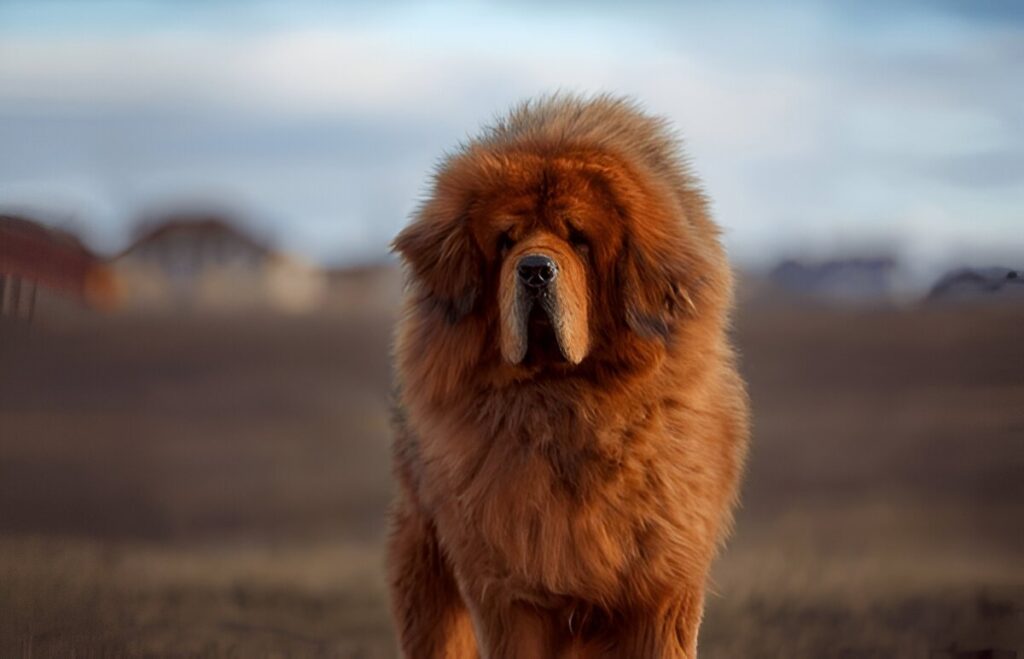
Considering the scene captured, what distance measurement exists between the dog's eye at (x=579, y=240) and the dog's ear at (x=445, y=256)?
0.24 metres

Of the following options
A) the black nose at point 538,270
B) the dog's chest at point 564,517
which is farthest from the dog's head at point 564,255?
the dog's chest at point 564,517

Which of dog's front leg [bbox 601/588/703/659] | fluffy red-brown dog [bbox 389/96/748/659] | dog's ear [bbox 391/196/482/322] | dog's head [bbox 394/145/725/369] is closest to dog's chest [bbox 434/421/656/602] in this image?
fluffy red-brown dog [bbox 389/96/748/659]

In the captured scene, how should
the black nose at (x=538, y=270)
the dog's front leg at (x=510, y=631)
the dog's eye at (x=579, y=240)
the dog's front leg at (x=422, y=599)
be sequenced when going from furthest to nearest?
the dog's front leg at (x=422, y=599)
the dog's front leg at (x=510, y=631)
the dog's eye at (x=579, y=240)
the black nose at (x=538, y=270)

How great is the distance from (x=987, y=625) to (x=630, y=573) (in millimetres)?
2254

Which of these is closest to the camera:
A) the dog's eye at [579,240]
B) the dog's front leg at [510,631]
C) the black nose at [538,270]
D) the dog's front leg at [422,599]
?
the black nose at [538,270]

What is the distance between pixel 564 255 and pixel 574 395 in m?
0.37

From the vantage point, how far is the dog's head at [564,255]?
314cm

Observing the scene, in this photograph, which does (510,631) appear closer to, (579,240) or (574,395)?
(574,395)

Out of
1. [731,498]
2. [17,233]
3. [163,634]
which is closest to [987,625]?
[731,498]

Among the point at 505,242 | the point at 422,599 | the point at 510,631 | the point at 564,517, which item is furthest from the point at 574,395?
the point at 422,599

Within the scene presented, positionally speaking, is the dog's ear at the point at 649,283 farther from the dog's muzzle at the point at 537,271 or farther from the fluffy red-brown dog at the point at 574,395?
the dog's muzzle at the point at 537,271

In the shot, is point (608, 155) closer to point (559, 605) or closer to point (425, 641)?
point (559, 605)

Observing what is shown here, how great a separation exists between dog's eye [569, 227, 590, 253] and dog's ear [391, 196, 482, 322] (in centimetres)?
24

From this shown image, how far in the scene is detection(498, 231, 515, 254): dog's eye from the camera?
10.6 feet
